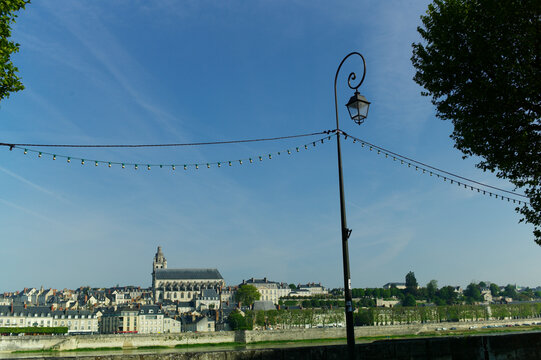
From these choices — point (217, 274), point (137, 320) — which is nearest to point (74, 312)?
point (137, 320)

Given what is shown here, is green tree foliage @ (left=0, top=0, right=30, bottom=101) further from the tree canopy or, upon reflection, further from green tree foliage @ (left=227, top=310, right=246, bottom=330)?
the tree canopy

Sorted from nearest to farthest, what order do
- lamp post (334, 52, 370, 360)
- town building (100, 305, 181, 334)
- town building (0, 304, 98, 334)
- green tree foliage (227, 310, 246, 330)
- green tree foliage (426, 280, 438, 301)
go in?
lamp post (334, 52, 370, 360)
green tree foliage (227, 310, 246, 330)
town building (0, 304, 98, 334)
town building (100, 305, 181, 334)
green tree foliage (426, 280, 438, 301)

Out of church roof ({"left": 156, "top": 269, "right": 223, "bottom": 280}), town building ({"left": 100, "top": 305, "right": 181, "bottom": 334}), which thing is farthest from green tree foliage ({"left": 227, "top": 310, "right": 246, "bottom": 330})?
church roof ({"left": 156, "top": 269, "right": 223, "bottom": 280})

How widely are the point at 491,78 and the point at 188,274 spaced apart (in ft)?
537

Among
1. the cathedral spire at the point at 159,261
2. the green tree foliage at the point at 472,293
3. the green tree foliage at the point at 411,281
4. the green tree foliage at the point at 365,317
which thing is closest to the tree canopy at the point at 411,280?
the green tree foliage at the point at 411,281

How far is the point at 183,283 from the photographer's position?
16362cm

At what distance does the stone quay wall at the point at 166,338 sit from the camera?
6397cm

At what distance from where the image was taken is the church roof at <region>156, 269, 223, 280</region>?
164 m

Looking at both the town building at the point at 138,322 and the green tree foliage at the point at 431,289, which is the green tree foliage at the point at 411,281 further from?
the town building at the point at 138,322

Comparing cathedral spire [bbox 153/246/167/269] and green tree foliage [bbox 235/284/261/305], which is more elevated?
cathedral spire [bbox 153/246/167/269]

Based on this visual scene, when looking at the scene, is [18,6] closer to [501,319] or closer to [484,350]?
[484,350]

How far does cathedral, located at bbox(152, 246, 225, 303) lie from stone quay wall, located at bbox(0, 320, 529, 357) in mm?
83005

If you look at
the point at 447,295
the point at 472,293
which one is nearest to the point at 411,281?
the point at 447,295

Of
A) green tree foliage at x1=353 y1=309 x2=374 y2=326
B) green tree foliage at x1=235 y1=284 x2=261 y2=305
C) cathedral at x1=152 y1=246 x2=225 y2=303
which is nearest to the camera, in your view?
green tree foliage at x1=353 y1=309 x2=374 y2=326
